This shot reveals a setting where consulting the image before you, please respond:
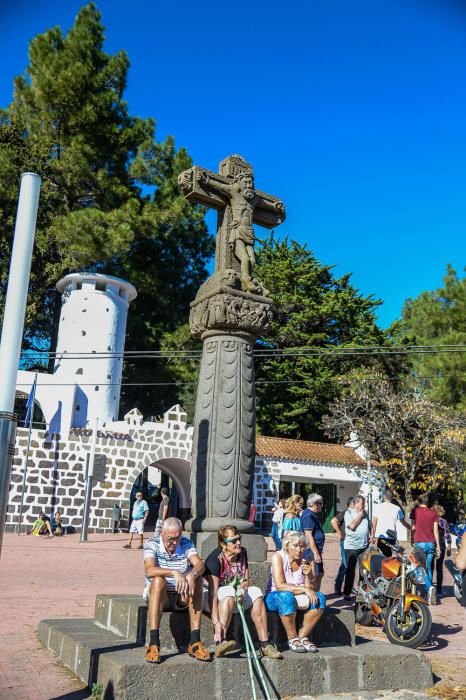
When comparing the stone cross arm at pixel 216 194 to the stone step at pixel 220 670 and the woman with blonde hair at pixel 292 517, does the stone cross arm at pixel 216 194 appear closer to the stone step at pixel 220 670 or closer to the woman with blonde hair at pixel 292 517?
the woman with blonde hair at pixel 292 517

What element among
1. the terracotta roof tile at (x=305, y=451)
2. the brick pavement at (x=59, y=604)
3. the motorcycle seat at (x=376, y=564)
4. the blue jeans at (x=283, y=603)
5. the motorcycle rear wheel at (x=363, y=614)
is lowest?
the brick pavement at (x=59, y=604)

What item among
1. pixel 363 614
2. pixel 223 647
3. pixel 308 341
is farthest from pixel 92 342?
pixel 223 647

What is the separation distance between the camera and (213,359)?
253 inches

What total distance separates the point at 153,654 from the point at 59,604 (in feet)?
14.1

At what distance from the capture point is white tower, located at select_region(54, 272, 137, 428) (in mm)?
27484

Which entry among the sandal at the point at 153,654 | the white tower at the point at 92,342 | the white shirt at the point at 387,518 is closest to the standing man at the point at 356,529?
the white shirt at the point at 387,518

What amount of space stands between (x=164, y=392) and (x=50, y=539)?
16.8 m

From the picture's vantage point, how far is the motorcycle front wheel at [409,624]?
6.62 meters

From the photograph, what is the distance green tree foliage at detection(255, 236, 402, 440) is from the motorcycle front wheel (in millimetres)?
25269

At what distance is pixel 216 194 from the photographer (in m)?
6.95

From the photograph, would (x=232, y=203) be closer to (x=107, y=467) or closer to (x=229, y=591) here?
(x=229, y=591)

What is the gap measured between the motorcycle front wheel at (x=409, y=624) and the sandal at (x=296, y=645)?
1942 mm

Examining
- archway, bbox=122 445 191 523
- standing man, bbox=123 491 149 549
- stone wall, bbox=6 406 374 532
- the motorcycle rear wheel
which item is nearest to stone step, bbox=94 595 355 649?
the motorcycle rear wheel

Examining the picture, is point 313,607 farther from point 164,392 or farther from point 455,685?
point 164,392
